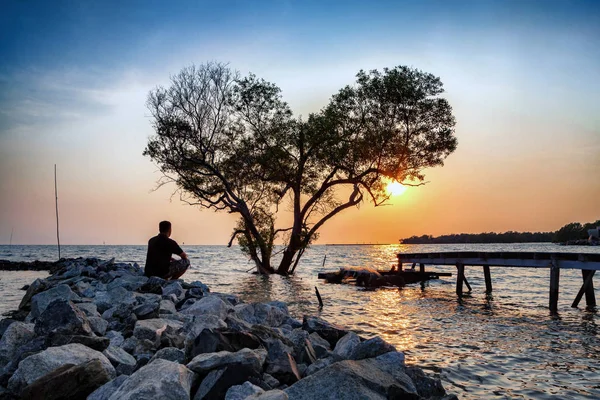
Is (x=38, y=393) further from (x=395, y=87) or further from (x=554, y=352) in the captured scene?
(x=395, y=87)

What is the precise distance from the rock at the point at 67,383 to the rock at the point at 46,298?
169 inches

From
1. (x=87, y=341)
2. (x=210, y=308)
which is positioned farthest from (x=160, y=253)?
(x=87, y=341)

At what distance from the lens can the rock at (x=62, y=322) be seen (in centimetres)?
675

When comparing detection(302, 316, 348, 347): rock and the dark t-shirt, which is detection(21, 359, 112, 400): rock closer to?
detection(302, 316, 348, 347): rock

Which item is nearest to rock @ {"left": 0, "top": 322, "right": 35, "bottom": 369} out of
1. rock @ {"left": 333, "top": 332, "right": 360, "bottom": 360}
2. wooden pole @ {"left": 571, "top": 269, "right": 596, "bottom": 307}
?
rock @ {"left": 333, "top": 332, "right": 360, "bottom": 360}

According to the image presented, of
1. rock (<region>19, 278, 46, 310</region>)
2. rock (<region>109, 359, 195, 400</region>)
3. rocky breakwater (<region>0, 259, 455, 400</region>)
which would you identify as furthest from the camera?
rock (<region>19, 278, 46, 310</region>)

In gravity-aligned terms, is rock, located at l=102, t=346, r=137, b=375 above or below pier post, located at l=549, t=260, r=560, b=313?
above

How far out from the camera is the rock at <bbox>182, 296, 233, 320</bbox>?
9500mm

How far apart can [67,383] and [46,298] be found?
5.28 m

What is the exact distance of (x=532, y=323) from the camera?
14.1 metres

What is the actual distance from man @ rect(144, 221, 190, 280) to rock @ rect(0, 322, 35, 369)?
624cm

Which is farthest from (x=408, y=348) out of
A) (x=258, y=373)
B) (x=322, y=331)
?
(x=258, y=373)

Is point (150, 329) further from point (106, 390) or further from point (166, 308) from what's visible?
point (106, 390)

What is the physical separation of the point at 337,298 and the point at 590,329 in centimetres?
930
